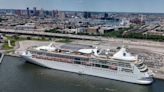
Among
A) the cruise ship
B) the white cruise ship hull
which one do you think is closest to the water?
the white cruise ship hull

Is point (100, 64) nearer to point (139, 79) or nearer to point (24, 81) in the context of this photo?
point (139, 79)

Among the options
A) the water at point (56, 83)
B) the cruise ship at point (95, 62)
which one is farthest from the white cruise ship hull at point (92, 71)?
the water at point (56, 83)

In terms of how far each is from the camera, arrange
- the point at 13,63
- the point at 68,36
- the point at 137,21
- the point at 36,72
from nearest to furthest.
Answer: the point at 36,72, the point at 13,63, the point at 68,36, the point at 137,21

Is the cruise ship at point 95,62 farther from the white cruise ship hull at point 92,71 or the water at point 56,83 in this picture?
the water at point 56,83

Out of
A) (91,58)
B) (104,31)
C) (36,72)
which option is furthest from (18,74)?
(104,31)

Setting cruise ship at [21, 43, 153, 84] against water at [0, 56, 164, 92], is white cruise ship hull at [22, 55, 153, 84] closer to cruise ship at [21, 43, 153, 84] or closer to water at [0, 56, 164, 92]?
cruise ship at [21, 43, 153, 84]

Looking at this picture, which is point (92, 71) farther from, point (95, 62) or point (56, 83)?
point (56, 83)
